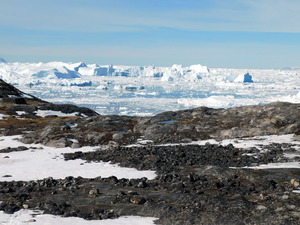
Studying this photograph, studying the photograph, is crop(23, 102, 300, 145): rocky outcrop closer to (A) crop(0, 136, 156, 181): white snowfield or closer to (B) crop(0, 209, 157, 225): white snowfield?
(A) crop(0, 136, 156, 181): white snowfield

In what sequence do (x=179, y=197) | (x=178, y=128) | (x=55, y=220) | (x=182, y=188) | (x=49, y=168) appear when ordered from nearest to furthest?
(x=55, y=220)
(x=179, y=197)
(x=182, y=188)
(x=49, y=168)
(x=178, y=128)

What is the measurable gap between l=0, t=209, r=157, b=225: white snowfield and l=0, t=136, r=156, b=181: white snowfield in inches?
351

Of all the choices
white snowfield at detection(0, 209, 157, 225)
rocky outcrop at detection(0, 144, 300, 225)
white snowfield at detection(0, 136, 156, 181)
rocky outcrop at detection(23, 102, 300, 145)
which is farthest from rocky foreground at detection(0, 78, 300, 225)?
white snowfield at detection(0, 136, 156, 181)

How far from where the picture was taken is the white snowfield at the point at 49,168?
2855cm

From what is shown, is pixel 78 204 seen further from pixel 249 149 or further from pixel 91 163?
pixel 249 149

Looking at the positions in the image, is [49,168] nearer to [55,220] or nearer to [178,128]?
[55,220]

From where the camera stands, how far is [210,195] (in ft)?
65.6

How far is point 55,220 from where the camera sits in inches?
706

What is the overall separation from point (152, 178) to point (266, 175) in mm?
8417

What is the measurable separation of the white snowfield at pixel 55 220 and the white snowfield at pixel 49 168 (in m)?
8.92

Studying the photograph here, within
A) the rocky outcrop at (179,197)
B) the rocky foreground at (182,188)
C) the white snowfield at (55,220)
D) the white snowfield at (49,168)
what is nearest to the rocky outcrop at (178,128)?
the rocky foreground at (182,188)

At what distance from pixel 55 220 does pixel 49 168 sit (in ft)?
47.9

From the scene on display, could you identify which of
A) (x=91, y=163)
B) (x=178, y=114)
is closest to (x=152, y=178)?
(x=91, y=163)

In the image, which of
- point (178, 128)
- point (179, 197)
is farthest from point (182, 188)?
point (178, 128)
